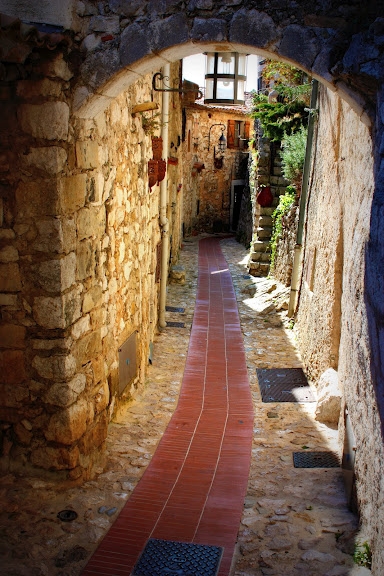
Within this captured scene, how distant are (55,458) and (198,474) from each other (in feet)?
4.15

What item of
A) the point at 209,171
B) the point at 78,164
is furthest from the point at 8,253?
the point at 209,171

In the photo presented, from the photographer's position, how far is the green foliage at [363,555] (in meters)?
3.40

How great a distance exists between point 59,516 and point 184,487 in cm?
107


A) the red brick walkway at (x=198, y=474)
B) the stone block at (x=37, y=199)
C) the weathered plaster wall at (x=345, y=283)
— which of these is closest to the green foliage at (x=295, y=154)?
the weathered plaster wall at (x=345, y=283)

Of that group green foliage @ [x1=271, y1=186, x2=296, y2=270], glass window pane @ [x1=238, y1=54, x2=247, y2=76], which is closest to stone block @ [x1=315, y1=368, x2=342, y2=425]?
green foliage @ [x1=271, y1=186, x2=296, y2=270]

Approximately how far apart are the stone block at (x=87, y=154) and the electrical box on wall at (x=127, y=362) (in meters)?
2.07

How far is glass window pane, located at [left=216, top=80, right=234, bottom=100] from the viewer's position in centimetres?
Answer: 1145

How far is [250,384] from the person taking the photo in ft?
22.8

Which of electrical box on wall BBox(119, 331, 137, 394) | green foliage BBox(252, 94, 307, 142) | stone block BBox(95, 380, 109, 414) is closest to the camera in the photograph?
stone block BBox(95, 380, 109, 414)

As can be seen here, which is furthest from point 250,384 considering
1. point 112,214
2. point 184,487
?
point 112,214

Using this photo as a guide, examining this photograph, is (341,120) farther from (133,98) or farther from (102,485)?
(102,485)

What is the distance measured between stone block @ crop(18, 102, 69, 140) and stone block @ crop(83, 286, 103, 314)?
1.27 m

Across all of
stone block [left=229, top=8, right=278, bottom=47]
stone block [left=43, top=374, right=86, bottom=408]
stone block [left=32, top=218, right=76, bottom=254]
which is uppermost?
stone block [left=229, top=8, right=278, bottom=47]

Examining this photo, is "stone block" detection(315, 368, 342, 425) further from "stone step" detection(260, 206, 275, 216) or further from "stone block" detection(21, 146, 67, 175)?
"stone step" detection(260, 206, 275, 216)
